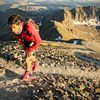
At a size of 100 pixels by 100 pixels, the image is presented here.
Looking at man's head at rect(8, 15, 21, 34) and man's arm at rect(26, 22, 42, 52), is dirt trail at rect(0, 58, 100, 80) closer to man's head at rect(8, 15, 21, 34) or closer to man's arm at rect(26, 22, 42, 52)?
man's arm at rect(26, 22, 42, 52)

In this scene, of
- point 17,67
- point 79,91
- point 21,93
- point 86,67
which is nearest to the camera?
point 21,93

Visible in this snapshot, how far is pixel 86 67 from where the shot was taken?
1833 centimetres

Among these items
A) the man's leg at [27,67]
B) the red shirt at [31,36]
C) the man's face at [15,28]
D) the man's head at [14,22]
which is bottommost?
the man's leg at [27,67]

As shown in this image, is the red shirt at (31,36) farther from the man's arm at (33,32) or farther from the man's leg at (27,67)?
the man's leg at (27,67)

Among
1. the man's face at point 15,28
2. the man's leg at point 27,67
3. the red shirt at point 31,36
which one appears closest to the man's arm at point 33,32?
the red shirt at point 31,36

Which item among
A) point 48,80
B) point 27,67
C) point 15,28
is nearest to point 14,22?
point 15,28

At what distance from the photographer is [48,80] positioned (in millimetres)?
13188

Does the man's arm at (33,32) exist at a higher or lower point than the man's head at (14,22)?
lower

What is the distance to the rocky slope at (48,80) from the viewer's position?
37.3 feet

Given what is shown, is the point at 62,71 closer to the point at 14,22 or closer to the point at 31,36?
the point at 31,36

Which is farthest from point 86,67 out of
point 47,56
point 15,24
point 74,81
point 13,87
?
point 15,24

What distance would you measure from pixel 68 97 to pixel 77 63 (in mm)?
7571

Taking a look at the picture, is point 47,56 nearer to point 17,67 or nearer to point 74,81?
point 17,67

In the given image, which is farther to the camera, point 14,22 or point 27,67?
point 27,67
